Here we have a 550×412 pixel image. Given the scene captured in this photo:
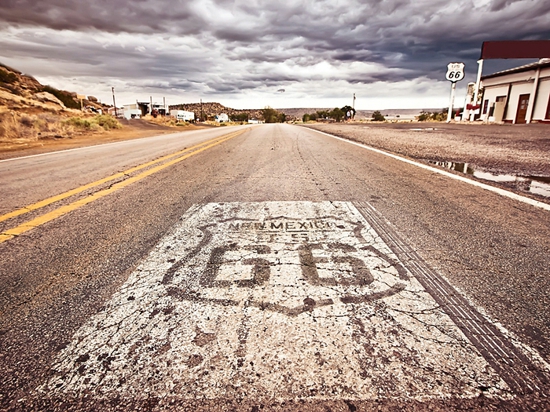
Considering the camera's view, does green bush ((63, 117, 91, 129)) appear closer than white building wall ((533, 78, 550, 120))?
Yes

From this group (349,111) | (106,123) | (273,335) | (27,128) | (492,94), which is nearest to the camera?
(273,335)

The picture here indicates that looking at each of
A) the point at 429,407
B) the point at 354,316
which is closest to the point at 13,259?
the point at 354,316

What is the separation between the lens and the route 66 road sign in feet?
136

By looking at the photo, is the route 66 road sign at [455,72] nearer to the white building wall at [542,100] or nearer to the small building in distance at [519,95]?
the small building in distance at [519,95]

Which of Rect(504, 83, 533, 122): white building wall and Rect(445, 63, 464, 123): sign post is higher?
Rect(445, 63, 464, 123): sign post

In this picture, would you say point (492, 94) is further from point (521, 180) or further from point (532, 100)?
point (521, 180)

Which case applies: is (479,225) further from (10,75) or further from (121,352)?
(10,75)

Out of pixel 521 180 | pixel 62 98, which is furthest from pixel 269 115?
pixel 521 180

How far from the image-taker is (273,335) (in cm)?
116

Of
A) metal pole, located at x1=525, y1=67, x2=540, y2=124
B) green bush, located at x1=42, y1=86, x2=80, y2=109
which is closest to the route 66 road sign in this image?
metal pole, located at x1=525, y1=67, x2=540, y2=124

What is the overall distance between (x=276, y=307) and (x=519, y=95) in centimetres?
4091

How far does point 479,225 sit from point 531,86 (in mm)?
37816

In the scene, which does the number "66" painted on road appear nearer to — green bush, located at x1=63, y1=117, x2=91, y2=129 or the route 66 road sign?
green bush, located at x1=63, y1=117, x2=91, y2=129

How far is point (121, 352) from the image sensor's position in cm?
110
